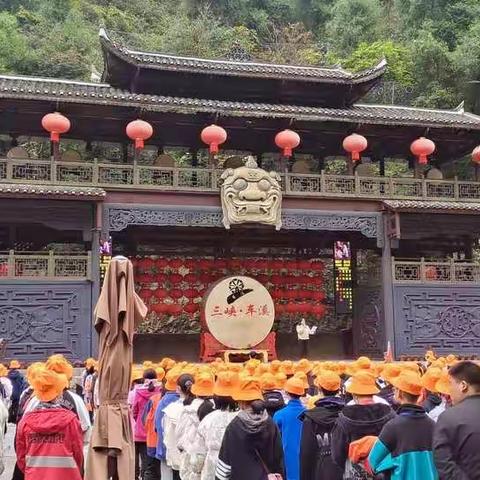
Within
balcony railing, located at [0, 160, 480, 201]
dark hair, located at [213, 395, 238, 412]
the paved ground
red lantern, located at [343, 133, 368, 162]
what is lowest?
the paved ground

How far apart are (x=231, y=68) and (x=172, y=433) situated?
12169 millimetres

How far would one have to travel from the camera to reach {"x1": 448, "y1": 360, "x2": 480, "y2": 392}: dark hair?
3.23 meters

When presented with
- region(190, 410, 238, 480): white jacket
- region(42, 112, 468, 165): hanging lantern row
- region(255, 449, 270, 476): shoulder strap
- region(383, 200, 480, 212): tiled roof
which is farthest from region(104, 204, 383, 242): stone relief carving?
region(255, 449, 270, 476): shoulder strap

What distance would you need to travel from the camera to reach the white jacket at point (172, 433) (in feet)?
18.2

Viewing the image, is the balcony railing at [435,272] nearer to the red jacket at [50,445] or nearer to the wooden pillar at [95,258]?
the wooden pillar at [95,258]

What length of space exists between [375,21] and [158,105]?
30709 mm

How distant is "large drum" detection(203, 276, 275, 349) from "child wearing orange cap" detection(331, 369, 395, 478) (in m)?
11.0

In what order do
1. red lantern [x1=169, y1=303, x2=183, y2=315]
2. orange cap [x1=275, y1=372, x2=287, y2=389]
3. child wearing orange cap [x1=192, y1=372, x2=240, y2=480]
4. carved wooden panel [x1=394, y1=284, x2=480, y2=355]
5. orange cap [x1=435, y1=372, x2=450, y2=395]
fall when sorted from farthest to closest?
red lantern [x1=169, y1=303, x2=183, y2=315], carved wooden panel [x1=394, y1=284, x2=480, y2=355], orange cap [x1=275, y1=372, x2=287, y2=389], orange cap [x1=435, y1=372, x2=450, y2=395], child wearing orange cap [x1=192, y1=372, x2=240, y2=480]

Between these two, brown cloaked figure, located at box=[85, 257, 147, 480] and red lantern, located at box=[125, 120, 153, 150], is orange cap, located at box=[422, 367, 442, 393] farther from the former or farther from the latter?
red lantern, located at box=[125, 120, 153, 150]

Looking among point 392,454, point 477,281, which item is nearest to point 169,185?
point 477,281

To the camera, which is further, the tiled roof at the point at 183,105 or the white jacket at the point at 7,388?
the tiled roof at the point at 183,105

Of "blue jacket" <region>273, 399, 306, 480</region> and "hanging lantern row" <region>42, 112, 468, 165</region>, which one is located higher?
"hanging lantern row" <region>42, 112, 468, 165</region>

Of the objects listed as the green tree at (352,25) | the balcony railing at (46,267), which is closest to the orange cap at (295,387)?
the balcony railing at (46,267)

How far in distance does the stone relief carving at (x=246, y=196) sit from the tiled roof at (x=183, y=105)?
1.38 m
